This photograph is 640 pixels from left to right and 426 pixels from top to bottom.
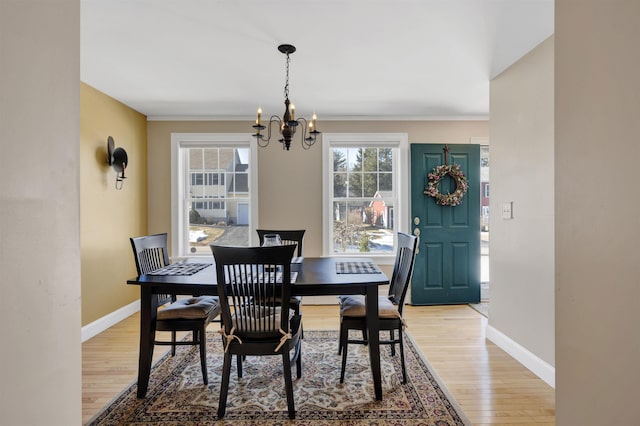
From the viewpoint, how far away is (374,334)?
88.3 inches

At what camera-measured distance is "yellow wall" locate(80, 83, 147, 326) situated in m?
3.37

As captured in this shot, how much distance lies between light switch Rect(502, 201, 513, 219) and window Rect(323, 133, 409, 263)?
160 centimetres

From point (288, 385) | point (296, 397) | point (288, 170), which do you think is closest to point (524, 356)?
point (296, 397)

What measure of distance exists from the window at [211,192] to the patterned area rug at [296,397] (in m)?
1.96

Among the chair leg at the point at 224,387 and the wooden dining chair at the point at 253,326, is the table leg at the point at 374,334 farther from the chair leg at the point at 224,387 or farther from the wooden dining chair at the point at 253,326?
the chair leg at the point at 224,387

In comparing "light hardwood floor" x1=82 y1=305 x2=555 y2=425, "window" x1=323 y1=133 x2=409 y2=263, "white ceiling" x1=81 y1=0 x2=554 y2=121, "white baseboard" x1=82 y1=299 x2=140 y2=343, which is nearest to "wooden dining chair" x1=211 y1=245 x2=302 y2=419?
"light hardwood floor" x1=82 y1=305 x2=555 y2=425

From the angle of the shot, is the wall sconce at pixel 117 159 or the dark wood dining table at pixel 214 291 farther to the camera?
the wall sconce at pixel 117 159

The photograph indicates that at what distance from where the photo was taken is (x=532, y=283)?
2.73 m

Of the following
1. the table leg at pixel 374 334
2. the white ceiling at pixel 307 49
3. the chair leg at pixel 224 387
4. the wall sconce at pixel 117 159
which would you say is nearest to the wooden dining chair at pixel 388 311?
the table leg at pixel 374 334

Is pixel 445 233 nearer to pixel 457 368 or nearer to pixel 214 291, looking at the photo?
pixel 457 368

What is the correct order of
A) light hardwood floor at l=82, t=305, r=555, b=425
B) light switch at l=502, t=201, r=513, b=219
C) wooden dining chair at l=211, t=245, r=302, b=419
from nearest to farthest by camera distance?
1. wooden dining chair at l=211, t=245, r=302, b=419
2. light hardwood floor at l=82, t=305, r=555, b=425
3. light switch at l=502, t=201, r=513, b=219
